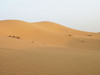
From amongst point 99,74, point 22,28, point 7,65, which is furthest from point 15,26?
point 99,74

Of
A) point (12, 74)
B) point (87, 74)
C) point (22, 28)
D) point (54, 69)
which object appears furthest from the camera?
point (22, 28)

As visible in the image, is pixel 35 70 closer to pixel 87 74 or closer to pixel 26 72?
pixel 26 72

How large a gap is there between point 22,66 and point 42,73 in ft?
2.69

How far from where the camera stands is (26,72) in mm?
3898

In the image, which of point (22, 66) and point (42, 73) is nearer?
point (42, 73)

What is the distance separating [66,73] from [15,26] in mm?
17386

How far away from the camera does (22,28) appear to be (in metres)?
19.7

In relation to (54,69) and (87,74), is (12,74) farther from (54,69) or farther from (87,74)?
(87,74)

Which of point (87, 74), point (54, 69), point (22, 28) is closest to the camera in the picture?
point (87, 74)

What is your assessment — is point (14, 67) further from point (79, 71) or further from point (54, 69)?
point (79, 71)

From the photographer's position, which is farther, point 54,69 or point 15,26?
point 15,26

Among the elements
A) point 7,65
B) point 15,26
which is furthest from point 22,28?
point 7,65

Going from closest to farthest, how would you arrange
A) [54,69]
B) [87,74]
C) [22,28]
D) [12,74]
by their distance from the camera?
1. [12,74]
2. [87,74]
3. [54,69]
4. [22,28]

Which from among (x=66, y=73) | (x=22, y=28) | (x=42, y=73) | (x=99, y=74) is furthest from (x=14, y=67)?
(x=22, y=28)
